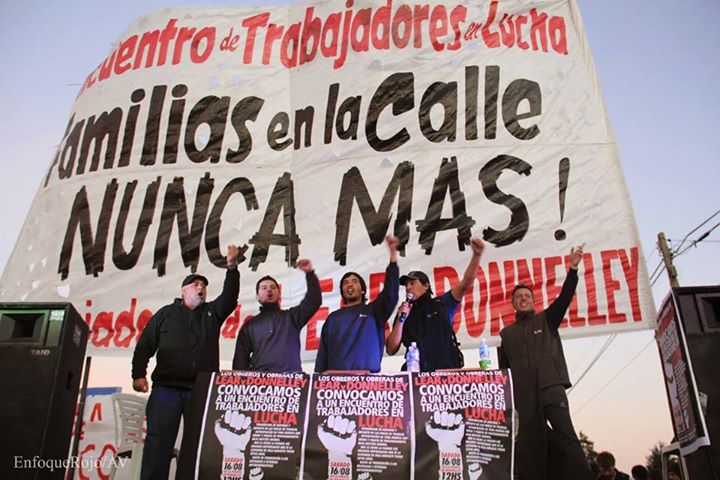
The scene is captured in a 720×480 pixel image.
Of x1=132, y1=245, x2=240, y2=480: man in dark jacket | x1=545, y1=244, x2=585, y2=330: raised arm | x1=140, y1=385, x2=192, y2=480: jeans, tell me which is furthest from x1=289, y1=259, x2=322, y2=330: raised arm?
x1=545, y1=244, x2=585, y2=330: raised arm

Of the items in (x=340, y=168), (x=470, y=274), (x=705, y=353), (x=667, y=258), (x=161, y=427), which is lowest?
(x=161, y=427)

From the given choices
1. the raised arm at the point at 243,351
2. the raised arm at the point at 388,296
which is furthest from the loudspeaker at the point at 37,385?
the raised arm at the point at 388,296

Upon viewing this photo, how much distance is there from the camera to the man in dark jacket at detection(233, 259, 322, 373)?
4.52m

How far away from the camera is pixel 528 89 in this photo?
6133 mm

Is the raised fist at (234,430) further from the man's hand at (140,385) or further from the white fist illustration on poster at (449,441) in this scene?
the man's hand at (140,385)

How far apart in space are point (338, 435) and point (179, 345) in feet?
4.90

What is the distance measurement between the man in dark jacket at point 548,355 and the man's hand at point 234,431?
1.52 m

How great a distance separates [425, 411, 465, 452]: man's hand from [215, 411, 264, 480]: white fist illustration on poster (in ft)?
2.72

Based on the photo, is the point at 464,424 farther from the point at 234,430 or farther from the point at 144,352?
the point at 144,352

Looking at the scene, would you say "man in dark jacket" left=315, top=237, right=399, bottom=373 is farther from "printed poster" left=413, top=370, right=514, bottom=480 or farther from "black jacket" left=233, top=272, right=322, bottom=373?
"printed poster" left=413, top=370, right=514, bottom=480

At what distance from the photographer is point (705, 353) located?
3.05m

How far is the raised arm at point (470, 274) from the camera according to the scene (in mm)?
4938

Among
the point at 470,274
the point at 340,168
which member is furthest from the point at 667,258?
the point at 470,274

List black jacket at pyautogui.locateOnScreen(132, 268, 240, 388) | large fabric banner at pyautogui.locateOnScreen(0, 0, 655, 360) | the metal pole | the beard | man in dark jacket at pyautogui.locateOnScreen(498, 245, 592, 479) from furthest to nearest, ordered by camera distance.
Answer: the metal pole
large fabric banner at pyautogui.locateOnScreen(0, 0, 655, 360)
the beard
black jacket at pyautogui.locateOnScreen(132, 268, 240, 388)
man in dark jacket at pyautogui.locateOnScreen(498, 245, 592, 479)
